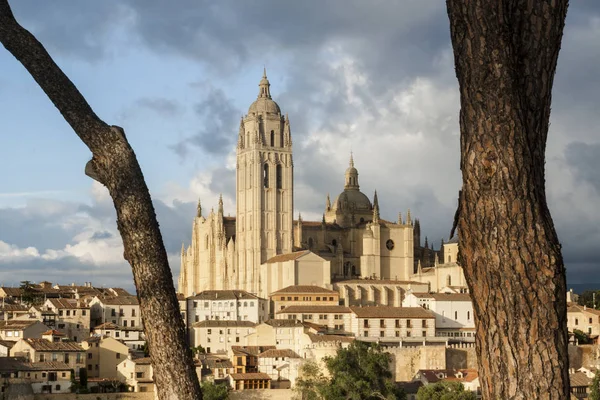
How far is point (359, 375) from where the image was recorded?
5178 centimetres

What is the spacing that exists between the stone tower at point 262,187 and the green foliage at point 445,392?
36.3 m

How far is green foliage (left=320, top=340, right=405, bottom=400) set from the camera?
49906mm

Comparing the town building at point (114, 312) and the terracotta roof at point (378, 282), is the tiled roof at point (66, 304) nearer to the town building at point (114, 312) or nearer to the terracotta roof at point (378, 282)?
the town building at point (114, 312)

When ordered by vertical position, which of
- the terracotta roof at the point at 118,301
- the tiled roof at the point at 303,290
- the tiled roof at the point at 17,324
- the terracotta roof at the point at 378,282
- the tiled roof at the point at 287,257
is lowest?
the tiled roof at the point at 17,324

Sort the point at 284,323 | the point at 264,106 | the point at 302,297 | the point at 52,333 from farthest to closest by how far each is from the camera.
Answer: the point at 264,106, the point at 302,297, the point at 284,323, the point at 52,333

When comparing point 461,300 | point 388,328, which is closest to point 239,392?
point 388,328

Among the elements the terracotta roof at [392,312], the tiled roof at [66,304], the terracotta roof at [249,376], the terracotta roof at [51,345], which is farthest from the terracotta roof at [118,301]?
the terracotta roof at [249,376]

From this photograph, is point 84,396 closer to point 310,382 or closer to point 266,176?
point 310,382

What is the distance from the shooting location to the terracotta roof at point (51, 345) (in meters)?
55.0

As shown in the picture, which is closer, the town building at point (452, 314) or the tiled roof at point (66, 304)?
the tiled roof at point (66, 304)

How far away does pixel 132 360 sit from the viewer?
5559 centimetres

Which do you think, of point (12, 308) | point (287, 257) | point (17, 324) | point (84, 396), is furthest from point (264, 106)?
point (84, 396)

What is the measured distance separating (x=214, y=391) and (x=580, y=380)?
18.6 m

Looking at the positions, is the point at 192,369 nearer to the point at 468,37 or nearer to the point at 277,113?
the point at 468,37
